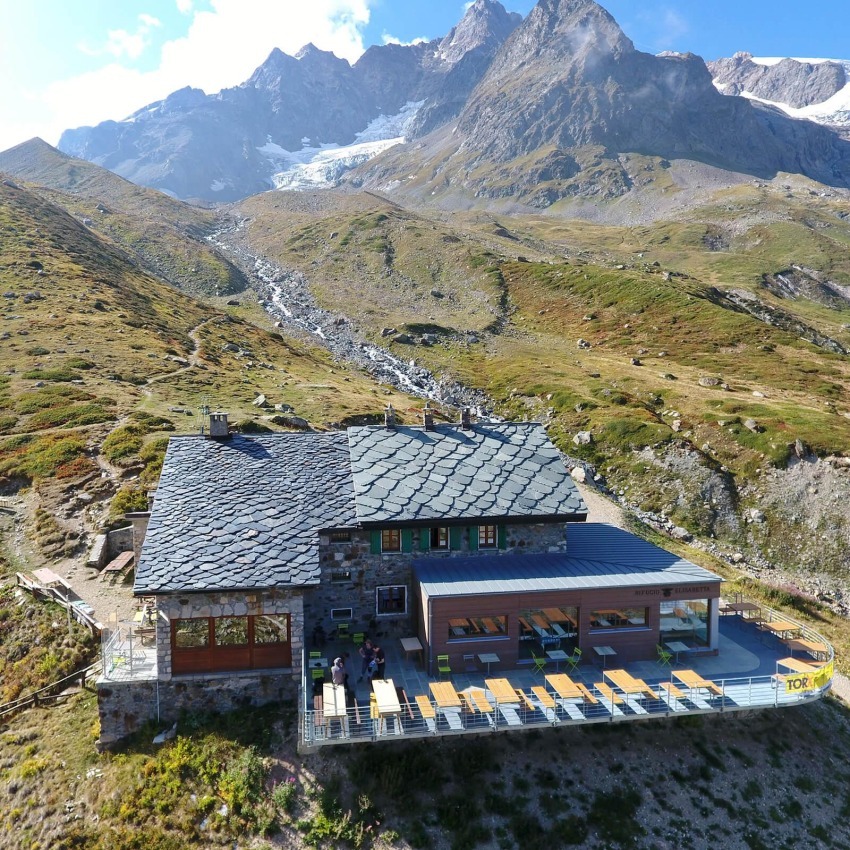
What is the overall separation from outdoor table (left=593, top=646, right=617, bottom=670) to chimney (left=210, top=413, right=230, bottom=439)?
706 inches

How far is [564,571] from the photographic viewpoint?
23750mm

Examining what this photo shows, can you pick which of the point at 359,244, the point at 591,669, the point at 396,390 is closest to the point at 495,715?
the point at 591,669

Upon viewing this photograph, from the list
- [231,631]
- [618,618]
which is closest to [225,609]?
[231,631]

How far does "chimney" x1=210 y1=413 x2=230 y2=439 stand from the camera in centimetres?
2722

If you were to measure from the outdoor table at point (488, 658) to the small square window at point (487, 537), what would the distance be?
4476 mm

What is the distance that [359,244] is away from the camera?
158 m

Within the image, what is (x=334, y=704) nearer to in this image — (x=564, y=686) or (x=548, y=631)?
(x=564, y=686)

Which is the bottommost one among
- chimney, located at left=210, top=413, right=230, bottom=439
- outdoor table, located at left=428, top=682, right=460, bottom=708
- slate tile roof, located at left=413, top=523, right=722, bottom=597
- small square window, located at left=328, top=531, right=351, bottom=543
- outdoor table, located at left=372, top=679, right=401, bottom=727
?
outdoor table, located at left=428, top=682, right=460, bottom=708

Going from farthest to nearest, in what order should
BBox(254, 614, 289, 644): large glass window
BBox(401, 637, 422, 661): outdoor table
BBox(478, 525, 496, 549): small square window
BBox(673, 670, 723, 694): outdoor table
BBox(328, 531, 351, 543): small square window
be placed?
BBox(478, 525, 496, 549): small square window → BBox(328, 531, 351, 543): small square window → BBox(401, 637, 422, 661): outdoor table → BBox(254, 614, 289, 644): large glass window → BBox(673, 670, 723, 694): outdoor table

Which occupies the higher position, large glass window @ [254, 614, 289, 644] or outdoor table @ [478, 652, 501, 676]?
large glass window @ [254, 614, 289, 644]

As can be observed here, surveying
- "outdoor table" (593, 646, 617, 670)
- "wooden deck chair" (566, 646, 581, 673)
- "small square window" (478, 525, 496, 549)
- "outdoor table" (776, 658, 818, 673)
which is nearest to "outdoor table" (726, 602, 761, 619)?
"outdoor table" (776, 658, 818, 673)

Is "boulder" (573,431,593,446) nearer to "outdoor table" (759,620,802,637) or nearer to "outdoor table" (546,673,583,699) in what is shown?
"outdoor table" (759,620,802,637)

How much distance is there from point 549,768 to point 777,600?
22033 millimetres

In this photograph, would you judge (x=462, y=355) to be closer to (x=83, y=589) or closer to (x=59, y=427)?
(x=59, y=427)
